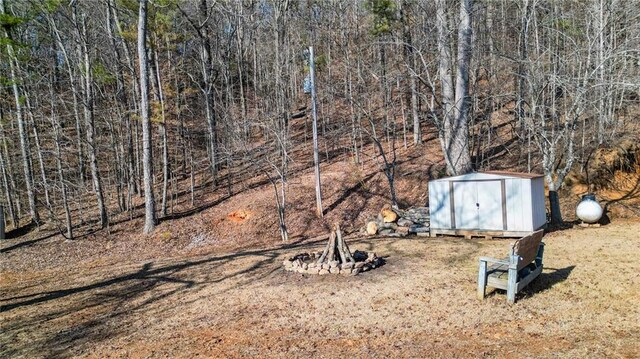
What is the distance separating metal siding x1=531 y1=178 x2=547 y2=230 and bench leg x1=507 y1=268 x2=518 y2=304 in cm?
468

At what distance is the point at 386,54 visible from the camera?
2353cm

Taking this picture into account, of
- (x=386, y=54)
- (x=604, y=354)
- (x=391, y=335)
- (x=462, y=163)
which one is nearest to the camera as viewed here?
(x=604, y=354)

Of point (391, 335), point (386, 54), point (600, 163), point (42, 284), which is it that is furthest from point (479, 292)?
point (386, 54)

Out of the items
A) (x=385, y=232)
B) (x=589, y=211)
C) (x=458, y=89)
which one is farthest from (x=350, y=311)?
(x=458, y=89)

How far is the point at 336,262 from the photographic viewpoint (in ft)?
26.3

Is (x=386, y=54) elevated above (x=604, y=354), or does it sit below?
above

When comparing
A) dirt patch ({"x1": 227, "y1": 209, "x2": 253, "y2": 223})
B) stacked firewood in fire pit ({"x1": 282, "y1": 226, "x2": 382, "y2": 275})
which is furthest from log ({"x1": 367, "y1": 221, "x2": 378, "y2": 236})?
dirt patch ({"x1": 227, "y1": 209, "x2": 253, "y2": 223})

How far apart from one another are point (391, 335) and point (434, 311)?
990 millimetres

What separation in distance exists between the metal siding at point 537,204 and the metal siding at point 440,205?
6.68 feet

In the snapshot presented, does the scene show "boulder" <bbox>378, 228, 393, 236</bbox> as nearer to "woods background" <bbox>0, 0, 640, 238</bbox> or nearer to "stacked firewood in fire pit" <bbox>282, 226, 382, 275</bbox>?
"woods background" <bbox>0, 0, 640, 238</bbox>

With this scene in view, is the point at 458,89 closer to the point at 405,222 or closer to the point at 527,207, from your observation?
the point at 405,222

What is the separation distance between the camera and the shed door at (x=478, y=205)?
33.4ft

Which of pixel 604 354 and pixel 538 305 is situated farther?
pixel 538 305

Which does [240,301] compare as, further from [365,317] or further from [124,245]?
[124,245]
